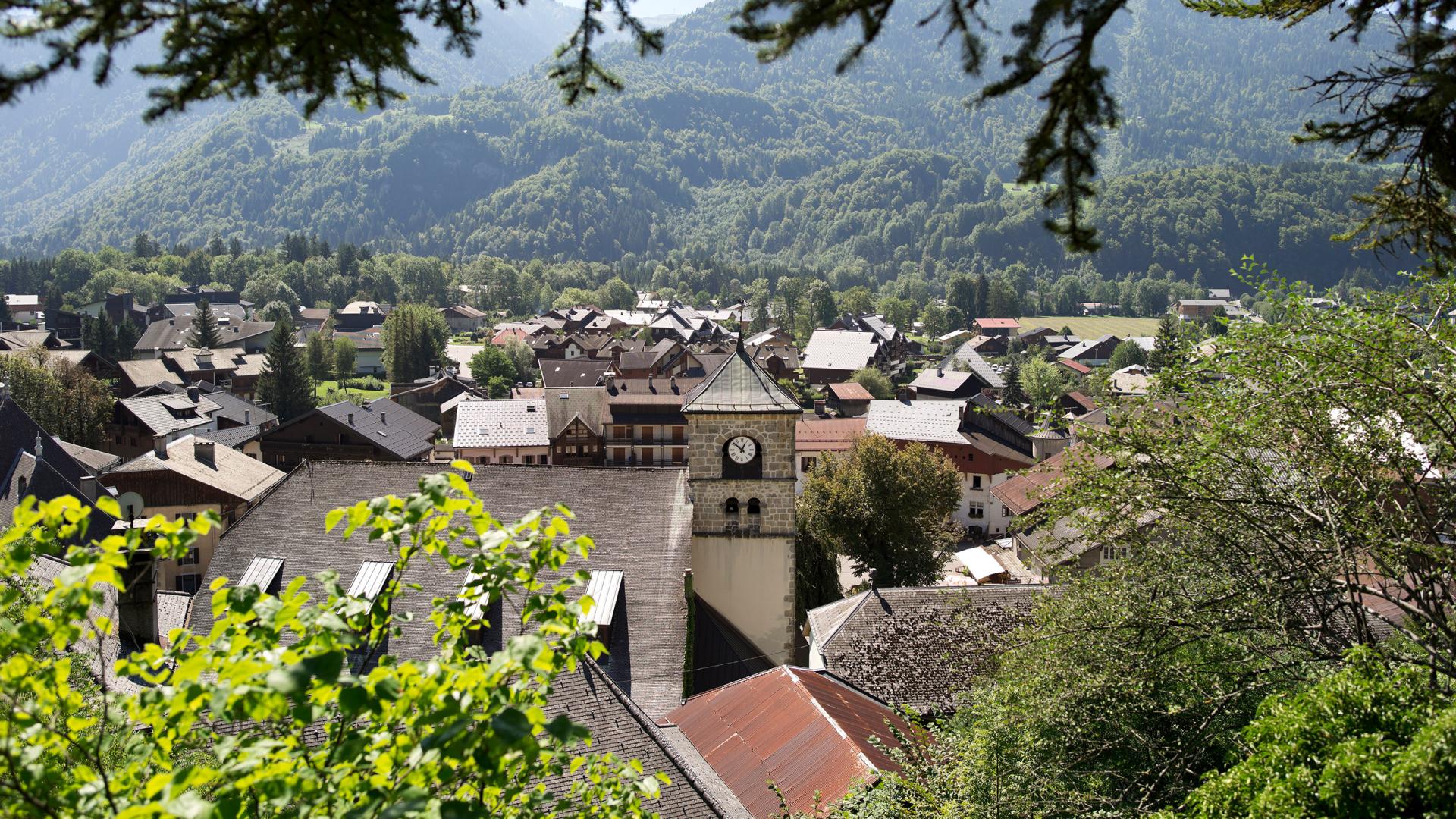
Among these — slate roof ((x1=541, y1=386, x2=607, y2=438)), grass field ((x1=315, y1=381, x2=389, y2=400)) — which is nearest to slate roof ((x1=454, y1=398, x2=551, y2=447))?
slate roof ((x1=541, y1=386, x2=607, y2=438))

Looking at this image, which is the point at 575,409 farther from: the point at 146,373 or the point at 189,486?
the point at 146,373

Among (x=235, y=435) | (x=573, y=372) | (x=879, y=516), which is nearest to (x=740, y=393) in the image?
(x=879, y=516)

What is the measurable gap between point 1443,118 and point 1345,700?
425 cm

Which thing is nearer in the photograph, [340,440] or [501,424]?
[340,440]

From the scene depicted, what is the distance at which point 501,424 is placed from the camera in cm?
5794

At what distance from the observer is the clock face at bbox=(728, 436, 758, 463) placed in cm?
2323

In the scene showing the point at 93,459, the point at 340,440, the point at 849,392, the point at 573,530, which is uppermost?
the point at 573,530

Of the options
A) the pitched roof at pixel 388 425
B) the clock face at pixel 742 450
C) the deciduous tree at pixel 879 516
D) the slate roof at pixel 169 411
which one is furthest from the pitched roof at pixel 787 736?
the slate roof at pixel 169 411

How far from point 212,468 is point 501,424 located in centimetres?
1727

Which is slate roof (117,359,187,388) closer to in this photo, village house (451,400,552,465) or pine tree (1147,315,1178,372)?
village house (451,400,552,465)

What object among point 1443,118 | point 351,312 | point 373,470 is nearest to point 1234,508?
point 1443,118

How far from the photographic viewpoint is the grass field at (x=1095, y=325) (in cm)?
16888

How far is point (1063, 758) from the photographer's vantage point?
13.7 meters

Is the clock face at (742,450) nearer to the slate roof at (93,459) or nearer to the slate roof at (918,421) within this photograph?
the slate roof at (93,459)
